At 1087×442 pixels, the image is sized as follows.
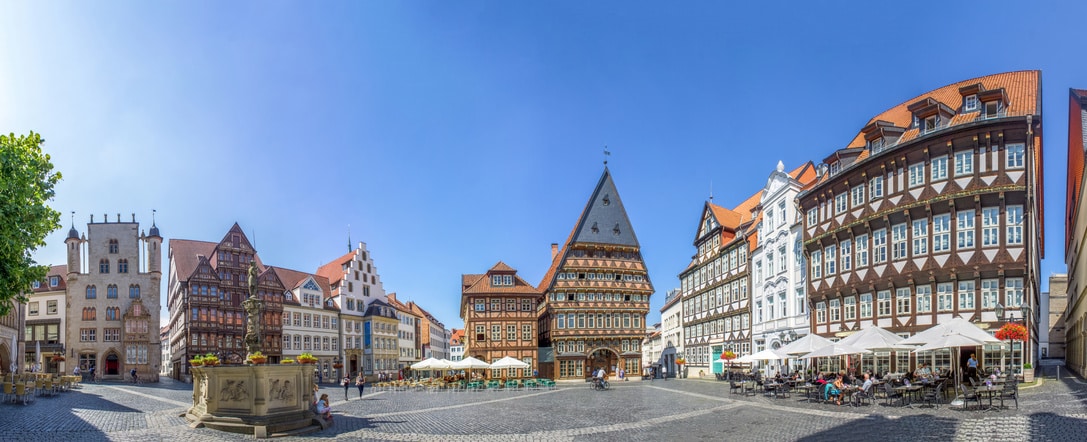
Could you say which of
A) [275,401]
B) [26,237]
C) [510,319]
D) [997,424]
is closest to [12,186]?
[26,237]

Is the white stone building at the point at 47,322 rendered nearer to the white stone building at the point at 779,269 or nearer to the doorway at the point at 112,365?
the doorway at the point at 112,365

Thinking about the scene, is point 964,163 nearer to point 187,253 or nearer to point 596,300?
point 596,300

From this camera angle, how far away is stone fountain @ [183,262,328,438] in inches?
773

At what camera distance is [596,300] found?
63.5 meters

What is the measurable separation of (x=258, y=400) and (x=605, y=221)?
156ft

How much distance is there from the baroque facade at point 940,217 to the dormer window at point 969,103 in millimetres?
39

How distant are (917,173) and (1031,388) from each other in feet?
30.8

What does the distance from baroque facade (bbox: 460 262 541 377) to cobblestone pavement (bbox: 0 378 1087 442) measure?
1381 inches

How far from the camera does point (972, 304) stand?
29.3 m

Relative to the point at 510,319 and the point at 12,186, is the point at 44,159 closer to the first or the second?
the point at 12,186

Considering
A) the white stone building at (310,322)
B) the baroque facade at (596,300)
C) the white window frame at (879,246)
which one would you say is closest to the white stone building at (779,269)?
the white window frame at (879,246)

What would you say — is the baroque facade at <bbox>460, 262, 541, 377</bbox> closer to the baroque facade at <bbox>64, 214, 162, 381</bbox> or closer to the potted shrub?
the baroque facade at <bbox>64, 214, 162, 381</bbox>

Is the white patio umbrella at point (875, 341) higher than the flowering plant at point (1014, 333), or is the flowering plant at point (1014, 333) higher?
the flowering plant at point (1014, 333)

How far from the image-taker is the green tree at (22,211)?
1891 centimetres
